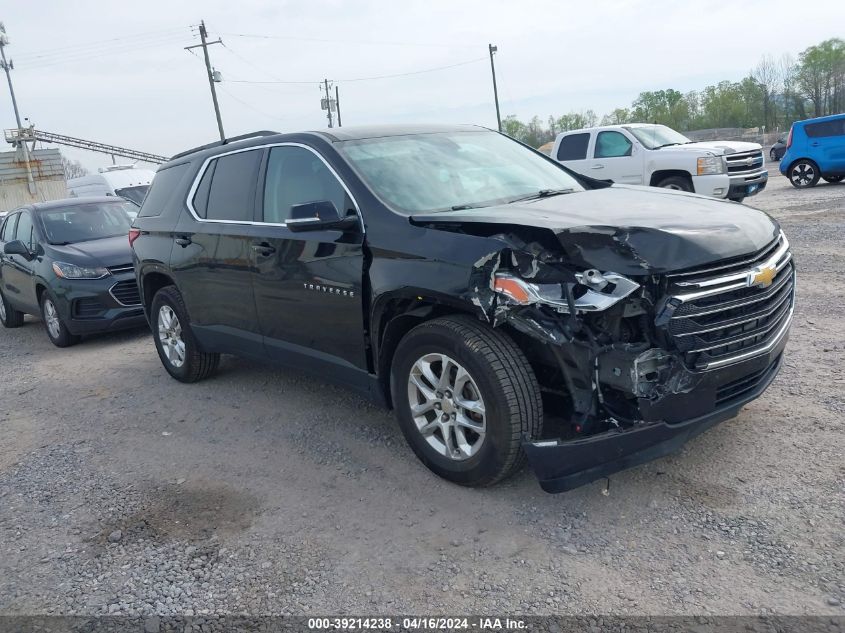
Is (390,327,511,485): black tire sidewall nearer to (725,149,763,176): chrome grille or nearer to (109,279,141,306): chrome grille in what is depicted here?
(109,279,141,306): chrome grille

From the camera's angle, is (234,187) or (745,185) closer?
(234,187)

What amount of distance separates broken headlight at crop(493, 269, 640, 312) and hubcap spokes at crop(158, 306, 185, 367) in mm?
3638

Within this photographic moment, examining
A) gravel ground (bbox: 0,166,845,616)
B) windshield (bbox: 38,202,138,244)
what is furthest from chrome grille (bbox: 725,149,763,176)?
windshield (bbox: 38,202,138,244)

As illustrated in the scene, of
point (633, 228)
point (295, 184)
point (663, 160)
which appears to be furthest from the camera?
point (663, 160)

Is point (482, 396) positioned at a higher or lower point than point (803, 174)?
higher

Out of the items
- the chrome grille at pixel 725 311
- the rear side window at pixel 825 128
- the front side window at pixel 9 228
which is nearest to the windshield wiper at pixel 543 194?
the chrome grille at pixel 725 311

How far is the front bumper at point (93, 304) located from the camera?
8.20m

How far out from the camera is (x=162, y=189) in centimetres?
630

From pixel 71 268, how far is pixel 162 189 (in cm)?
276

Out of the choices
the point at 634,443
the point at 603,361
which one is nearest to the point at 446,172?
the point at 603,361

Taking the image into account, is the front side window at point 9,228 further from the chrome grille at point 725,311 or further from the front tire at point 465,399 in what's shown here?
the chrome grille at point 725,311

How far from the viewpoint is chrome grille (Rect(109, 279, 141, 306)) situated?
827 centimetres

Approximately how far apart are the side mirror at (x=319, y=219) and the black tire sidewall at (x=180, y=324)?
2222 millimetres

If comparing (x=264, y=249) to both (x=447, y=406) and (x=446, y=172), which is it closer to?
(x=446, y=172)
